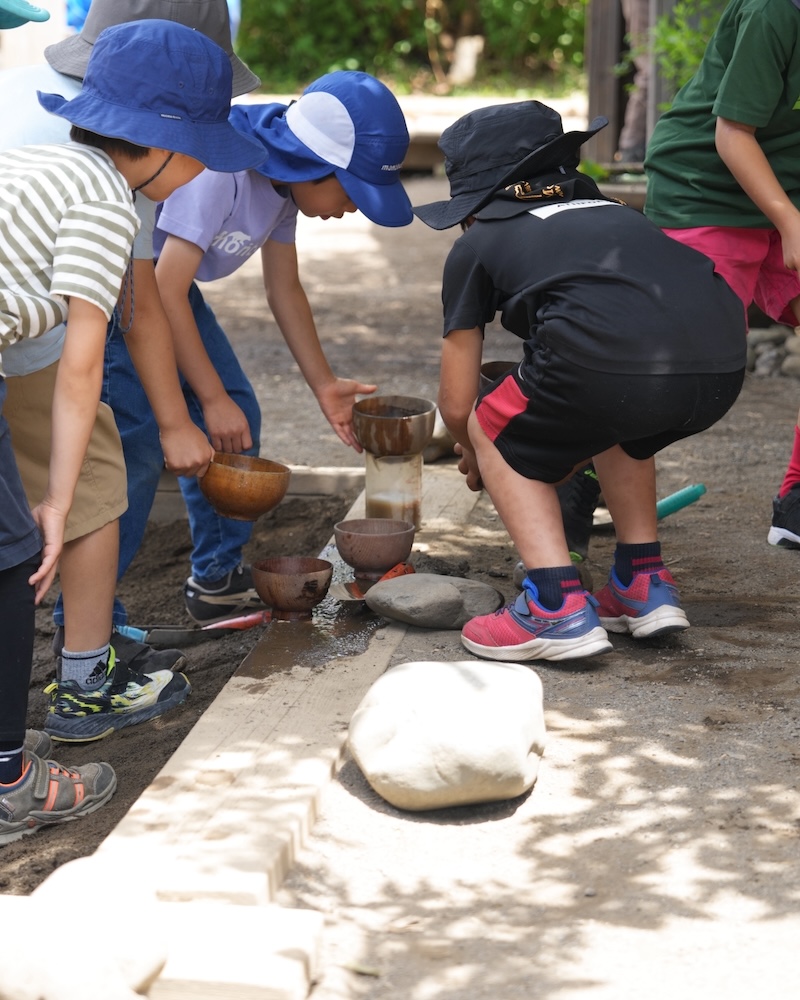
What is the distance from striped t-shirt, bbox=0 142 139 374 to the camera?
2.42 meters

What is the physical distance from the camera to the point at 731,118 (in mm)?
3396

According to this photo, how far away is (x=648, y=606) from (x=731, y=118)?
4.30 ft

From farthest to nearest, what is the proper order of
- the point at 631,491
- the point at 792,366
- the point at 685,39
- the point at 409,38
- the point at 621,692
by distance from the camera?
1. the point at 409,38
2. the point at 685,39
3. the point at 792,366
4. the point at 631,491
5. the point at 621,692

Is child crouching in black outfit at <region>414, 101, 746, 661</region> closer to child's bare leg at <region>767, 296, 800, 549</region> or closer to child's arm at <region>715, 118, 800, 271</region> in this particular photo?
child's arm at <region>715, 118, 800, 271</region>

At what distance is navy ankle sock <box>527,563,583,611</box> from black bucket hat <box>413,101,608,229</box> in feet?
2.72

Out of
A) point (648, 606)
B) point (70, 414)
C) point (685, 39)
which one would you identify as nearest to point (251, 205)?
point (70, 414)

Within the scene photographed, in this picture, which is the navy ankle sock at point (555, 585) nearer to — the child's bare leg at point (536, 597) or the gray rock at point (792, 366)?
the child's bare leg at point (536, 597)

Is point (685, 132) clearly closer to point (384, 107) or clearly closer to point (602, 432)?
point (384, 107)

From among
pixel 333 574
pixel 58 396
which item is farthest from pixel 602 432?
pixel 58 396

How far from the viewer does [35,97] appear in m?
2.93

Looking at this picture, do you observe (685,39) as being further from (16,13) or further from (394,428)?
(16,13)

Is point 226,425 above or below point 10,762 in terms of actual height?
above

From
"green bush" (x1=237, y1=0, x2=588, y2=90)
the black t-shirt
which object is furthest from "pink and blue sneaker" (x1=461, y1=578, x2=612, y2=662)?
"green bush" (x1=237, y1=0, x2=588, y2=90)

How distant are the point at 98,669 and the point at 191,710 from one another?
26 cm
